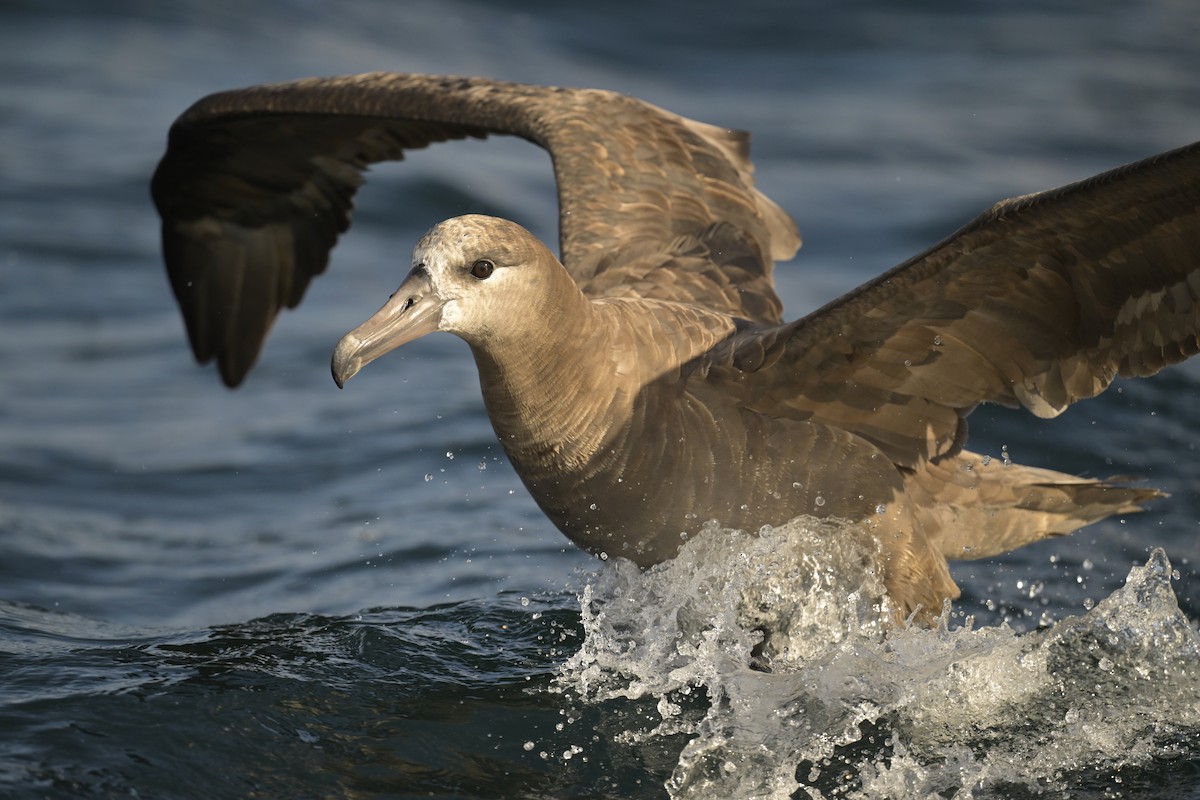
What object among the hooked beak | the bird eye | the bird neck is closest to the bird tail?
the bird neck

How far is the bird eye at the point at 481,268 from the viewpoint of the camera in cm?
511

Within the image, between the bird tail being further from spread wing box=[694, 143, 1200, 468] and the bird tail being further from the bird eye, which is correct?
the bird eye

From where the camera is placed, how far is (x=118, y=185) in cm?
1338

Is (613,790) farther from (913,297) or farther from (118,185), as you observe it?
(118,185)

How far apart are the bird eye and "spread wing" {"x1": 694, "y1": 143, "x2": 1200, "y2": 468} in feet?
3.10

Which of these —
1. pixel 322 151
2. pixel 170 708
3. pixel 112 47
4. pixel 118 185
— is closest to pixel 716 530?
pixel 170 708

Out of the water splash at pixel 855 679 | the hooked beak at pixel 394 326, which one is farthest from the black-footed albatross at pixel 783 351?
the water splash at pixel 855 679

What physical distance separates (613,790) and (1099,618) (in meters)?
2.10

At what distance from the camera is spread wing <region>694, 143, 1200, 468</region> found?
4867mm

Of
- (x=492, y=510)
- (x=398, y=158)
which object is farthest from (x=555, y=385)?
(x=492, y=510)

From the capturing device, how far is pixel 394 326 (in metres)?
5.02

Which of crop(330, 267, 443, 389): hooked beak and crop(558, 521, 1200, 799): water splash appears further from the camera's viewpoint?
crop(558, 521, 1200, 799): water splash

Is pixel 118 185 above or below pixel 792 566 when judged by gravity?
above

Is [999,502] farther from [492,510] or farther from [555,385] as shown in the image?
[492,510]
